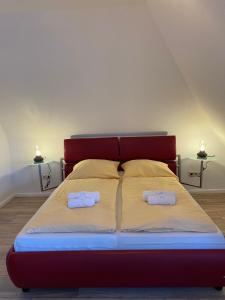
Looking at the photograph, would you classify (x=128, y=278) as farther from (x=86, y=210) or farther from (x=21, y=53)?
(x=21, y=53)

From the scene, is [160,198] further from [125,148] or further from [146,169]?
[125,148]

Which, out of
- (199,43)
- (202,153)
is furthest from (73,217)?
(202,153)

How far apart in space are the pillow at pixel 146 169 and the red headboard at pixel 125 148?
254 millimetres

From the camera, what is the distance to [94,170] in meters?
3.22

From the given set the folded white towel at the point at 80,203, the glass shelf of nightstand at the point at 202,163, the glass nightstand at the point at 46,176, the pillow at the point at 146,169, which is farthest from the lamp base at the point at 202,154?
the glass nightstand at the point at 46,176

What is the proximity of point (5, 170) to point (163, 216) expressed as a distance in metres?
2.74

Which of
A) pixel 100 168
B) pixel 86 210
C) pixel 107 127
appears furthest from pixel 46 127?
pixel 86 210

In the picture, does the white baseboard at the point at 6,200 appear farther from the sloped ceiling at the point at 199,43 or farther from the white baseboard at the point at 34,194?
the sloped ceiling at the point at 199,43

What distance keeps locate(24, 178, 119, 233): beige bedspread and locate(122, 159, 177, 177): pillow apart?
567 mm

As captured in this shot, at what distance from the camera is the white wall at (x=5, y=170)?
373 centimetres

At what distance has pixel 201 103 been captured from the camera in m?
3.43

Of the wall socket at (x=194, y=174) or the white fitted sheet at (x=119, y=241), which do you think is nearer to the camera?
the white fitted sheet at (x=119, y=241)

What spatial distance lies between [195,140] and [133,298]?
99.9 inches

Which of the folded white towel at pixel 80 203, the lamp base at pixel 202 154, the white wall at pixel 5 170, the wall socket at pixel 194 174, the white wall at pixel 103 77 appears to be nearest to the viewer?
the folded white towel at pixel 80 203
